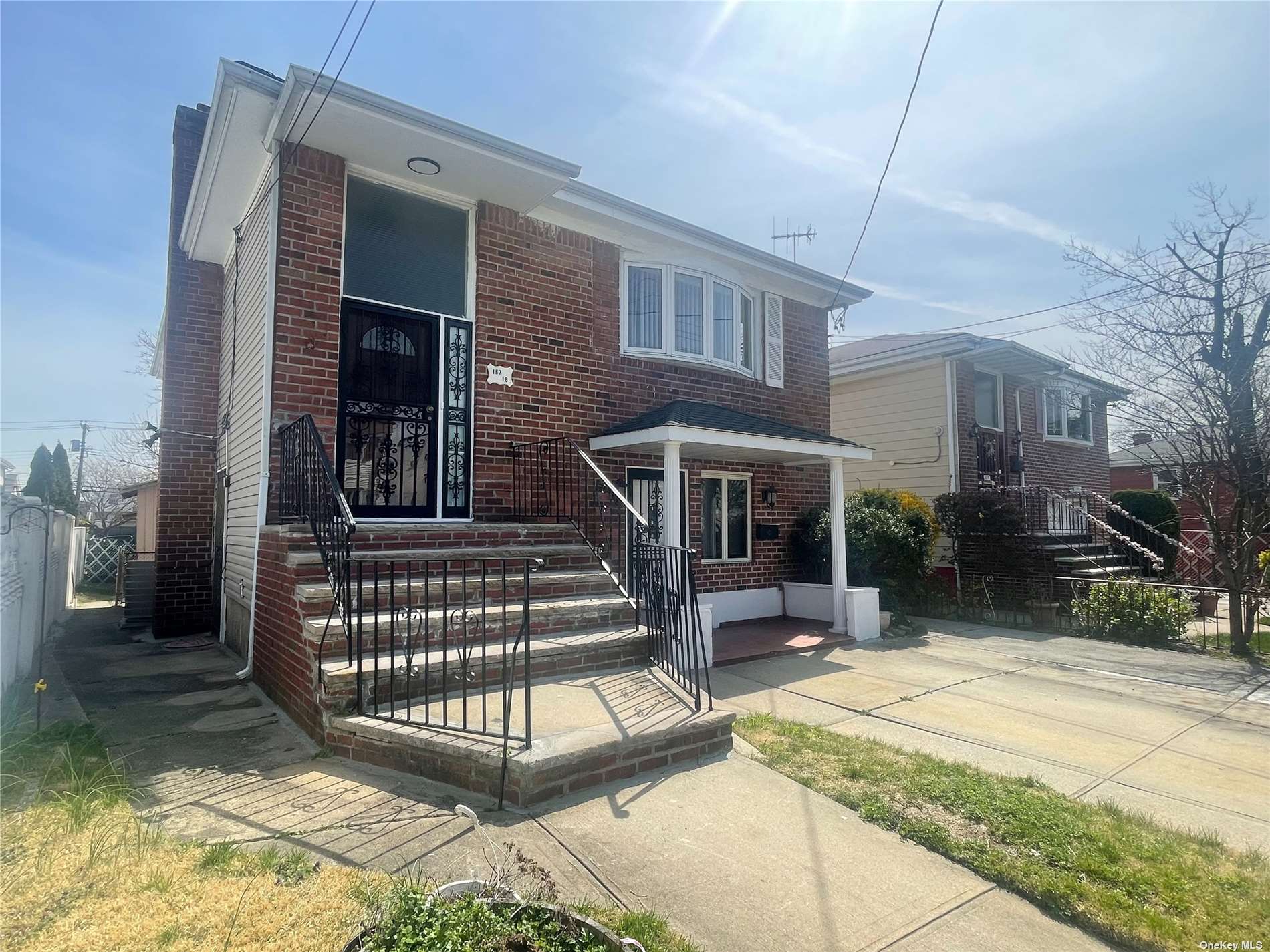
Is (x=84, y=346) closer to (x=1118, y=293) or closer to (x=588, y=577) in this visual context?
(x=588, y=577)

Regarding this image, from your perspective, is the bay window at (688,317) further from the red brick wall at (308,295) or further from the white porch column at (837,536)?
the red brick wall at (308,295)

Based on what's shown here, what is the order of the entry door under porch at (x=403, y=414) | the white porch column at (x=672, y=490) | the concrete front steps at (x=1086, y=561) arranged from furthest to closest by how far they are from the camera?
the concrete front steps at (x=1086, y=561), the white porch column at (x=672, y=490), the entry door under porch at (x=403, y=414)

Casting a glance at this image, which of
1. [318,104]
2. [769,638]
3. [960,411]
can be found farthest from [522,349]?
[960,411]

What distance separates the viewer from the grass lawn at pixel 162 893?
7.20ft

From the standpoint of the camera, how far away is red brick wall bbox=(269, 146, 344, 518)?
19.7ft

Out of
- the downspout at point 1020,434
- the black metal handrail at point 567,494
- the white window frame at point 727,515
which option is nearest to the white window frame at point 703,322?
the white window frame at point 727,515

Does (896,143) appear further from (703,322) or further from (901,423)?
(901,423)

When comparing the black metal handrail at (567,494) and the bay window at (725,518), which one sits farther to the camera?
the bay window at (725,518)

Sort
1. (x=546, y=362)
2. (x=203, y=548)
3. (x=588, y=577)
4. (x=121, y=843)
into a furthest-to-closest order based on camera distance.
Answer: (x=203, y=548) < (x=546, y=362) < (x=588, y=577) < (x=121, y=843)

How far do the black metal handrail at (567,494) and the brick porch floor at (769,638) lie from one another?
57.4 inches

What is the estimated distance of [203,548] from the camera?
29.8 ft

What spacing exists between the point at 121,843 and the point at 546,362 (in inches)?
231

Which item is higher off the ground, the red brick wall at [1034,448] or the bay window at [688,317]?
the bay window at [688,317]

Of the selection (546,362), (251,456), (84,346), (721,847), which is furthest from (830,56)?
(84,346)
